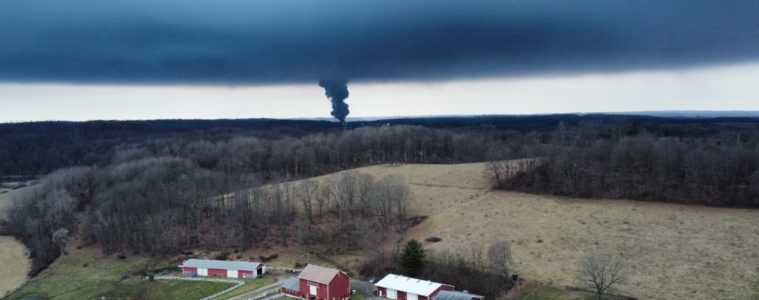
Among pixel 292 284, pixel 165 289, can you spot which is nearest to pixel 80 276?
pixel 165 289

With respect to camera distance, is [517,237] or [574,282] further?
[517,237]

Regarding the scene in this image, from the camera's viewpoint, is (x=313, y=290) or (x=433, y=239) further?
(x=433, y=239)

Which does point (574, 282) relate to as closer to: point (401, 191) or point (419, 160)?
point (401, 191)

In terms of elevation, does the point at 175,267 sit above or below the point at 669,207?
below

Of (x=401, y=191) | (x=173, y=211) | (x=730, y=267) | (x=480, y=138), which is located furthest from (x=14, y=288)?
(x=480, y=138)

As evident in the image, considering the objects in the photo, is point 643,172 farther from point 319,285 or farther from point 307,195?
point 319,285

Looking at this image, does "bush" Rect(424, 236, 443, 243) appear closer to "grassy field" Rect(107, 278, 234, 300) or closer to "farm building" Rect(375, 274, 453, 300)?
"farm building" Rect(375, 274, 453, 300)

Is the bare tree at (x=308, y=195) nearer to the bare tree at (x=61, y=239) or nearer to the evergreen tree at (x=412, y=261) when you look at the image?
the evergreen tree at (x=412, y=261)
